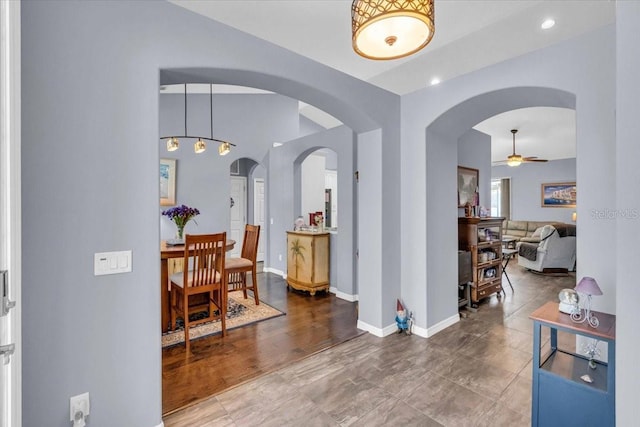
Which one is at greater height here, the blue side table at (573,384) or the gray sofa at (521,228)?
the gray sofa at (521,228)

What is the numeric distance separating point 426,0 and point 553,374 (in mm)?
2028

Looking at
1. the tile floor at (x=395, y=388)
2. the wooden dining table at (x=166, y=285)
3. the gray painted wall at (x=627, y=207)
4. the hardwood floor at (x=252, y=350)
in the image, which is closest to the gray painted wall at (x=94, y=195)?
the hardwood floor at (x=252, y=350)

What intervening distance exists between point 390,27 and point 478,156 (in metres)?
3.59

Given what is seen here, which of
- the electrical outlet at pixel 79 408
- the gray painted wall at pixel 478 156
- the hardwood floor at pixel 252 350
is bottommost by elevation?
the hardwood floor at pixel 252 350

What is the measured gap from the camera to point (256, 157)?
6211 mm

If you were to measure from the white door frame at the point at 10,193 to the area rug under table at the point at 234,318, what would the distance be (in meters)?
1.89

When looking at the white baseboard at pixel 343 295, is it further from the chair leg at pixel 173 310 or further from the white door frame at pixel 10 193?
the white door frame at pixel 10 193

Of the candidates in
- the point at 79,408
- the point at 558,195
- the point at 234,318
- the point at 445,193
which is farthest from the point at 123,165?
the point at 558,195

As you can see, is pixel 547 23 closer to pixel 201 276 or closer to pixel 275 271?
pixel 201 276

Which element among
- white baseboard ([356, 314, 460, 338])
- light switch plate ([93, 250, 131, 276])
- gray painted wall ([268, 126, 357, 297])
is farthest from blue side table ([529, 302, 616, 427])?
gray painted wall ([268, 126, 357, 297])

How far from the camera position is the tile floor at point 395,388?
6.44 ft

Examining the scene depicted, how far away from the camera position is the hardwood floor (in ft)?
7.52

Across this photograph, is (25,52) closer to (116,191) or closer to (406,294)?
(116,191)

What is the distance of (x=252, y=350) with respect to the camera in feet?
9.39
